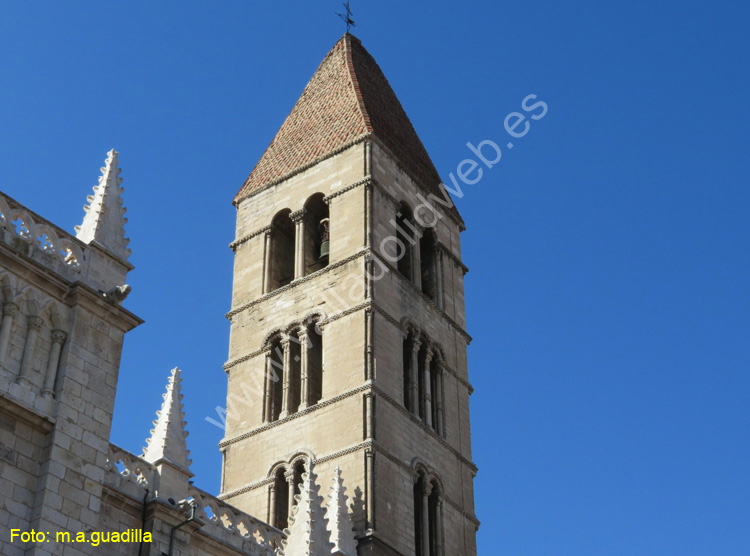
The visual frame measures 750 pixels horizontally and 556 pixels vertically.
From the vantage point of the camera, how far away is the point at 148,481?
19.8 metres

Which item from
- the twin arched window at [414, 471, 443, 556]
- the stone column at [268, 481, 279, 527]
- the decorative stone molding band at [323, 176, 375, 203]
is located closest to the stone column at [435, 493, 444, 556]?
the twin arched window at [414, 471, 443, 556]

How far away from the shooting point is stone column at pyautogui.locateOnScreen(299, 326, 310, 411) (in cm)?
2886

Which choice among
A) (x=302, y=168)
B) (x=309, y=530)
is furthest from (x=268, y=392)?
(x=309, y=530)

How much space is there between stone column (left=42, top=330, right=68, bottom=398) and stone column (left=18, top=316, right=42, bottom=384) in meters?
0.27

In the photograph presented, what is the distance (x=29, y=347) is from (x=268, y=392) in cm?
1263

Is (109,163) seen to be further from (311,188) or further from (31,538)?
(311,188)

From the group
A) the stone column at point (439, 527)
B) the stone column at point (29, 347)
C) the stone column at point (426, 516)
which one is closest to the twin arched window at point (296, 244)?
the stone column at point (426, 516)

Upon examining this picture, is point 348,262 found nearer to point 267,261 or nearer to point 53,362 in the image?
point 267,261

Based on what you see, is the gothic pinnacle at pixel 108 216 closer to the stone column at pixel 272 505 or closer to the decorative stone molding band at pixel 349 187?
the stone column at pixel 272 505

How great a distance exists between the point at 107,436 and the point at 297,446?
10.6m

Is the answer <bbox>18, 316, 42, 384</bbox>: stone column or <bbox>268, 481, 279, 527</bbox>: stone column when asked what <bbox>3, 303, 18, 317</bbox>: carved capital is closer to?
<bbox>18, 316, 42, 384</bbox>: stone column

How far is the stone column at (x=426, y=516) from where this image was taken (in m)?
27.4

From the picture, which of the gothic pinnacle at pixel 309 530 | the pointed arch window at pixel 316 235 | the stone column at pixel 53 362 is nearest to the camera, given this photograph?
the stone column at pixel 53 362

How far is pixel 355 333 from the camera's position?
94.3 ft
